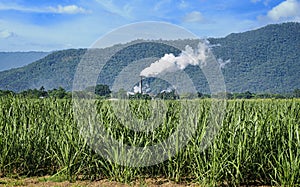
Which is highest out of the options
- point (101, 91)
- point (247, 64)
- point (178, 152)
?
point (247, 64)

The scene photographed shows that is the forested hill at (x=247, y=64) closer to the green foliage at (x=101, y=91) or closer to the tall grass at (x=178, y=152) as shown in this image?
the green foliage at (x=101, y=91)

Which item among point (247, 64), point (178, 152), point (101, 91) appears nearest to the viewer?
point (178, 152)

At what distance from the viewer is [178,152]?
170 inches

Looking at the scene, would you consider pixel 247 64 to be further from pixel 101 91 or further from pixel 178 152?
pixel 178 152

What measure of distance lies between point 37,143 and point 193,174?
191 cm

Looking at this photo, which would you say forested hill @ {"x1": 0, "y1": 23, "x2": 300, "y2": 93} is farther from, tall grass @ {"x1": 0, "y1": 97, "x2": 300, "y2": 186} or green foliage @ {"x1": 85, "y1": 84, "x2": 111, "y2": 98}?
tall grass @ {"x1": 0, "y1": 97, "x2": 300, "y2": 186}

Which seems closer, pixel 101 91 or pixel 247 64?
pixel 101 91

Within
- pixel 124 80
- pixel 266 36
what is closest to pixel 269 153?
pixel 124 80

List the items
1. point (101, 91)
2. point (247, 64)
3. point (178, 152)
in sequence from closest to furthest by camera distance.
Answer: point (178, 152), point (101, 91), point (247, 64)

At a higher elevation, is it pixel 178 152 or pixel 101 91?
pixel 101 91

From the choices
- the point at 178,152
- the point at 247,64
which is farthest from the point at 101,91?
the point at 247,64

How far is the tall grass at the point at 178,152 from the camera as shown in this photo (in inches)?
157

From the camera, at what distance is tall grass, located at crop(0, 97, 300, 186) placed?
399 centimetres

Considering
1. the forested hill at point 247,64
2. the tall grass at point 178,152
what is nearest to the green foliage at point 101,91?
the tall grass at point 178,152
